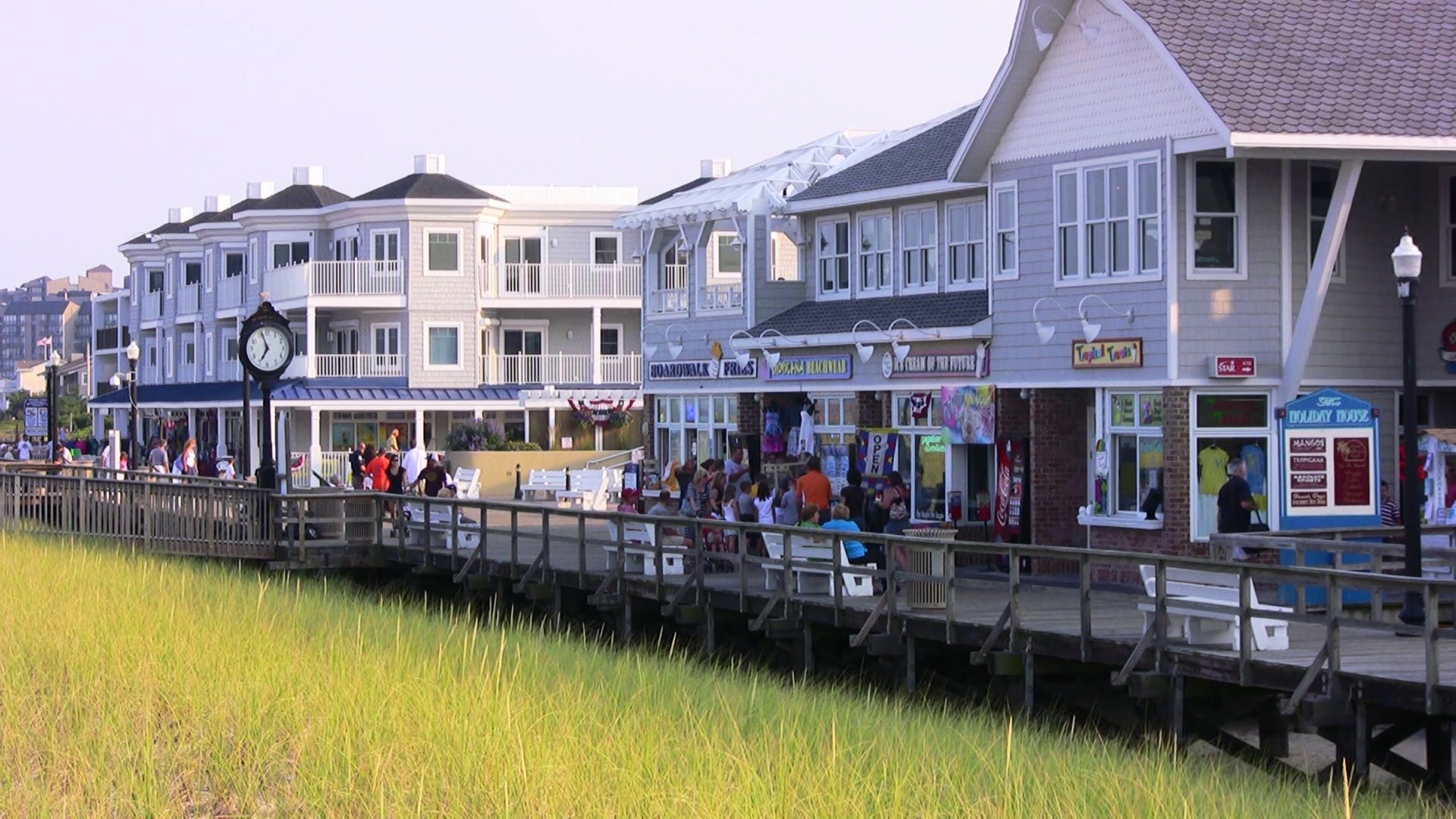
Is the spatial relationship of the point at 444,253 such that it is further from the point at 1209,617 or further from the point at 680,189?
the point at 1209,617

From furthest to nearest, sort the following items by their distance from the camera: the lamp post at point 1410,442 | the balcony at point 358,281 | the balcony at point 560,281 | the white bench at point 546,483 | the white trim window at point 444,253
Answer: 1. the balcony at point 560,281
2. the white trim window at point 444,253
3. the balcony at point 358,281
4. the white bench at point 546,483
5. the lamp post at point 1410,442

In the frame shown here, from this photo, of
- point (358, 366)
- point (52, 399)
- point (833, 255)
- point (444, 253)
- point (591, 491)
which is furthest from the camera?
point (444, 253)

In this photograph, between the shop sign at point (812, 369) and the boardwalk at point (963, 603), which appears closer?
the boardwalk at point (963, 603)

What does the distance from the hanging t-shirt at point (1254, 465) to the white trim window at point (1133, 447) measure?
1026mm

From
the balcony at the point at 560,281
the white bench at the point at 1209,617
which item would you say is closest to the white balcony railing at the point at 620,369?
the balcony at the point at 560,281

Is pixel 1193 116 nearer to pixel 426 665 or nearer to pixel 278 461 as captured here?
pixel 426 665

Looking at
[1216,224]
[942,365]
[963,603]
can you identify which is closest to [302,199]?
[942,365]

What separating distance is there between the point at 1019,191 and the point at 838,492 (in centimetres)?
646

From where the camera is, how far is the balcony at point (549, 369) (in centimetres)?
6297

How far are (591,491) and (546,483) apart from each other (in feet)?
6.93

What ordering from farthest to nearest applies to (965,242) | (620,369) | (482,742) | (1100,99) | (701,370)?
(620,369)
(701,370)
(965,242)
(1100,99)
(482,742)

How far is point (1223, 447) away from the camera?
2520cm

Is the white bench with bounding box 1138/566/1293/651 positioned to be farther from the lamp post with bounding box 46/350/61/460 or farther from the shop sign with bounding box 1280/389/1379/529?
the lamp post with bounding box 46/350/61/460

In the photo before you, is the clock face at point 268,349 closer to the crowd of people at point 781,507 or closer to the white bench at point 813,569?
the crowd of people at point 781,507
